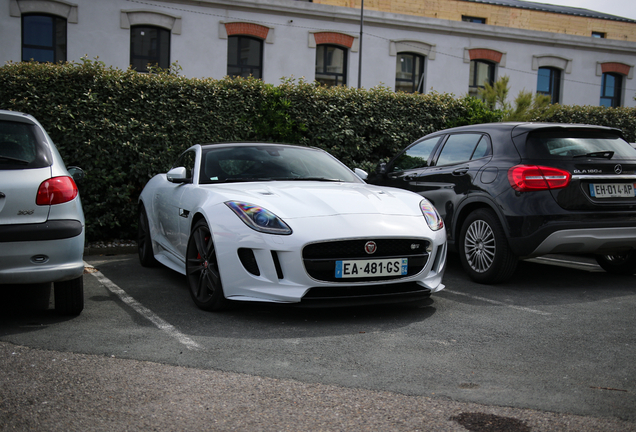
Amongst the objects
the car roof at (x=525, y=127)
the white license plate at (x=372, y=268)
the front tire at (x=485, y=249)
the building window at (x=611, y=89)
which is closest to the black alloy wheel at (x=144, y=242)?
the white license plate at (x=372, y=268)

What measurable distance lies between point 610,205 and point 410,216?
210 centimetres

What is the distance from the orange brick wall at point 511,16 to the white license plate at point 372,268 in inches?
940

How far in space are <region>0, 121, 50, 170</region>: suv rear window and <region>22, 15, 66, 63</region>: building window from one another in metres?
13.4

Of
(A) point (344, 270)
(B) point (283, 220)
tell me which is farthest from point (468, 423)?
(B) point (283, 220)

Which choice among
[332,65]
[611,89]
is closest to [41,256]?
[332,65]

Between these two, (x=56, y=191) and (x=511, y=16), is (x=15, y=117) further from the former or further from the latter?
(x=511, y=16)

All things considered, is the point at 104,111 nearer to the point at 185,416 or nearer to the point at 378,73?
the point at 185,416

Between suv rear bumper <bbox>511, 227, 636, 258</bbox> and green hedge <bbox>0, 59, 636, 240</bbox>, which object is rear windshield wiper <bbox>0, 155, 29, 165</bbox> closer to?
suv rear bumper <bbox>511, 227, 636, 258</bbox>

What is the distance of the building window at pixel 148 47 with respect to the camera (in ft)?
56.7

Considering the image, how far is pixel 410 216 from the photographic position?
4.86m

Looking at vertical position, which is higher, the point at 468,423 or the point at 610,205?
the point at 610,205

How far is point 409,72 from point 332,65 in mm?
2726

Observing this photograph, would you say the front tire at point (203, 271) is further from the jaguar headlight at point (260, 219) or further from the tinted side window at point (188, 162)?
the tinted side window at point (188, 162)

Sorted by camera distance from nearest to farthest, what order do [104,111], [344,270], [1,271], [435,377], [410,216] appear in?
[435,377] < [1,271] < [344,270] < [410,216] < [104,111]
